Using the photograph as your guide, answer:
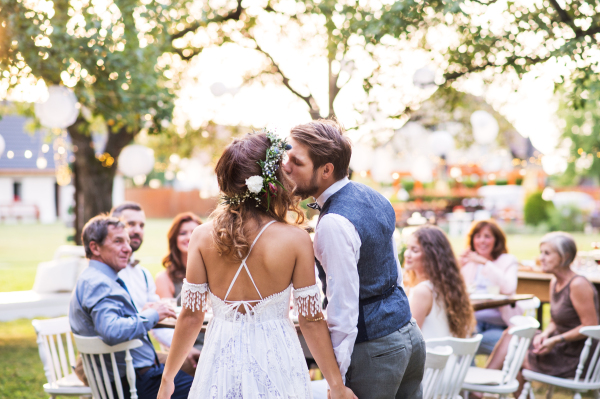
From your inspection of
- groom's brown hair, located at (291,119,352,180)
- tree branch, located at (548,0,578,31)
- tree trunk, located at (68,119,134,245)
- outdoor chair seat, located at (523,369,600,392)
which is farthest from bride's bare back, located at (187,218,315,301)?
tree trunk, located at (68,119,134,245)

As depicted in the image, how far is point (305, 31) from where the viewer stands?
832 cm

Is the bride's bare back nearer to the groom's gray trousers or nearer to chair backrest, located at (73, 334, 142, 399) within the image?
A: the groom's gray trousers

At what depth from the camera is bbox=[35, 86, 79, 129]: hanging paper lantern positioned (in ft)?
16.1

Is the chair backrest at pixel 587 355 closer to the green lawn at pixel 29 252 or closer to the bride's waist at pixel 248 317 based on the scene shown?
the bride's waist at pixel 248 317

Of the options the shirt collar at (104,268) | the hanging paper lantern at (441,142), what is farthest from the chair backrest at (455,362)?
the hanging paper lantern at (441,142)

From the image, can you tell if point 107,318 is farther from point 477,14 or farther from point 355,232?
point 477,14

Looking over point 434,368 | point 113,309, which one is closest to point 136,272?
point 113,309

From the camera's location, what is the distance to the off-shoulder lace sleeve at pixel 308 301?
1933 mm

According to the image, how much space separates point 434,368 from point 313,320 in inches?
45.7

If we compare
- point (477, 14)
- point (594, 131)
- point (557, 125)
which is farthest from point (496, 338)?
point (557, 125)

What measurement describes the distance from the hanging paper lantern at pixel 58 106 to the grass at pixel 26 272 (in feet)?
7.72

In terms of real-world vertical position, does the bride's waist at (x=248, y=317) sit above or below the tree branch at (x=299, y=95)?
below

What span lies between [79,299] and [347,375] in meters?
1.67

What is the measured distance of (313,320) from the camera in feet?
6.35
